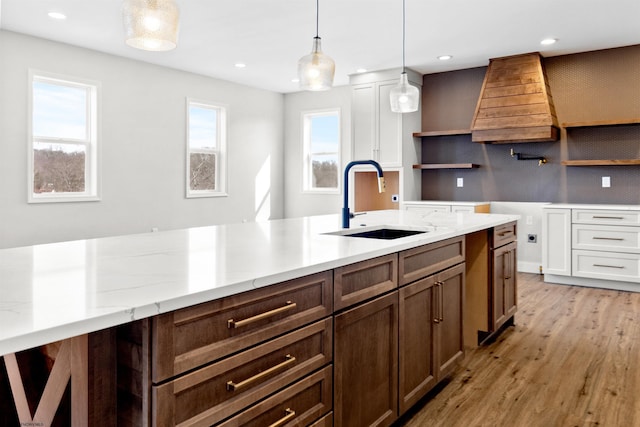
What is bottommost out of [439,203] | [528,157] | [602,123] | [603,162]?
[439,203]

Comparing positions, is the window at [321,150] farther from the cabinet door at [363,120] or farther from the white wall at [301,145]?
the cabinet door at [363,120]

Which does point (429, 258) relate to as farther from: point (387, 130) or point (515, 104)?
point (387, 130)

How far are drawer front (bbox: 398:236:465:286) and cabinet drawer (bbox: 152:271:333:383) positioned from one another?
0.56 metres

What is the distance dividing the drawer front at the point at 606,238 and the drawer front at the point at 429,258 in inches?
124

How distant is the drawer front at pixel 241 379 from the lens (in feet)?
3.56

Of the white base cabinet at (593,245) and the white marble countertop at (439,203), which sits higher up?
the white marble countertop at (439,203)

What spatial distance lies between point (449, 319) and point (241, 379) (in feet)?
4.90

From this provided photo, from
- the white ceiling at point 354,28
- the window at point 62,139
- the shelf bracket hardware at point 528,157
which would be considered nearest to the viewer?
the white ceiling at point 354,28

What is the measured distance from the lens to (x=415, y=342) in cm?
212

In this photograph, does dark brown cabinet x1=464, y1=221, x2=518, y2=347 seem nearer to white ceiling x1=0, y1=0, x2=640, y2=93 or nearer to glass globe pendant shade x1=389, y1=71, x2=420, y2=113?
glass globe pendant shade x1=389, y1=71, x2=420, y2=113

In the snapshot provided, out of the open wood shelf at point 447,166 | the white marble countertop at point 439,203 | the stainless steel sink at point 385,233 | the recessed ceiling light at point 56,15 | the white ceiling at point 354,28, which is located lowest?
the stainless steel sink at point 385,233

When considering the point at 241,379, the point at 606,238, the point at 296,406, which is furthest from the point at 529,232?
the point at 241,379

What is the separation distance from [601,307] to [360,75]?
13.8ft

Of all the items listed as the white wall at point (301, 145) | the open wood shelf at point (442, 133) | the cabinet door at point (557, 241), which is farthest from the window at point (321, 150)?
the cabinet door at point (557, 241)
